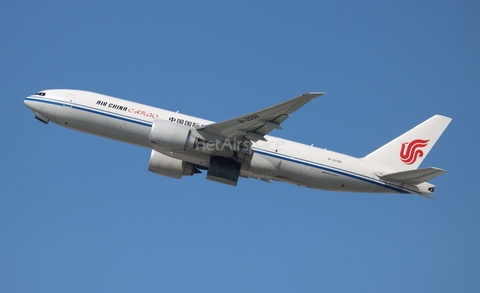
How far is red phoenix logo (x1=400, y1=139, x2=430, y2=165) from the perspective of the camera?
4666cm

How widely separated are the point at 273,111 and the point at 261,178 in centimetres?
679

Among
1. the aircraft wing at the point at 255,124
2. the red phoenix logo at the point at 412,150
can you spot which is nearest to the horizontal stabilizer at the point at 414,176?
the red phoenix logo at the point at 412,150

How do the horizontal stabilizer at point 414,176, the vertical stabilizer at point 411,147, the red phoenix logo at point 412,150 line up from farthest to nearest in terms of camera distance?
the red phoenix logo at point 412,150
the vertical stabilizer at point 411,147
the horizontal stabilizer at point 414,176

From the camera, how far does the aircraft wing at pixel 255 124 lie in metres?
38.7

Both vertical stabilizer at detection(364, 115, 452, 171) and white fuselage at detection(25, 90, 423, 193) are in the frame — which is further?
vertical stabilizer at detection(364, 115, 452, 171)

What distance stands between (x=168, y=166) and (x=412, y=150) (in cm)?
1723

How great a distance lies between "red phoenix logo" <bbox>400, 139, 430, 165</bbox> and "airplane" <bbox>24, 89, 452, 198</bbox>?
1.80 meters

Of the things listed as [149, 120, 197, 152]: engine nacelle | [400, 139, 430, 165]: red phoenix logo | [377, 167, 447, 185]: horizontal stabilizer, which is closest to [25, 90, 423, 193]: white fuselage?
[377, 167, 447, 185]: horizontal stabilizer

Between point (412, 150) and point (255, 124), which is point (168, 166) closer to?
point (255, 124)

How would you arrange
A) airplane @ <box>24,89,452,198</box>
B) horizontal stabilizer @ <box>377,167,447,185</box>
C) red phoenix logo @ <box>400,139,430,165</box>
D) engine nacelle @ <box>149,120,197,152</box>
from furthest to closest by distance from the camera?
red phoenix logo @ <box>400,139,430,165</box>
airplane @ <box>24,89,452,198</box>
engine nacelle @ <box>149,120,197,152</box>
horizontal stabilizer @ <box>377,167,447,185</box>

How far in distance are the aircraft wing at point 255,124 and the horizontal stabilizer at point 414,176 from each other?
8928 millimetres

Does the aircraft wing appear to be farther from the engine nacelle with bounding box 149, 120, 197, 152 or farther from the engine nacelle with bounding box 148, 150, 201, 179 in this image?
the engine nacelle with bounding box 148, 150, 201, 179

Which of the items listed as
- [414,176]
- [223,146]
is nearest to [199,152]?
[223,146]

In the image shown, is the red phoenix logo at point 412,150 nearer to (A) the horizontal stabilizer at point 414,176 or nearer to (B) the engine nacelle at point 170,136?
(A) the horizontal stabilizer at point 414,176
